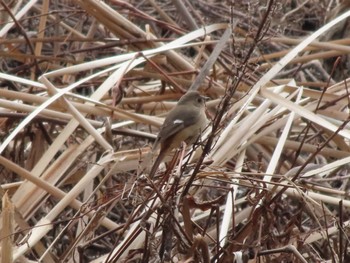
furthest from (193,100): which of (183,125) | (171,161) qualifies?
(171,161)

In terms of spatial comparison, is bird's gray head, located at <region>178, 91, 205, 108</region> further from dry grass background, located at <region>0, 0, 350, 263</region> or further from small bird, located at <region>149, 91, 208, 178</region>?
dry grass background, located at <region>0, 0, 350, 263</region>

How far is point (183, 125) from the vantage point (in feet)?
8.66

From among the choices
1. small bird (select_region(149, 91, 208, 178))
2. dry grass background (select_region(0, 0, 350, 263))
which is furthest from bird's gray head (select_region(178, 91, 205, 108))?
dry grass background (select_region(0, 0, 350, 263))

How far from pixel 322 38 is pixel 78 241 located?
2.78 m

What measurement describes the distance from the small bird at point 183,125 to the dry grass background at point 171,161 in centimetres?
7

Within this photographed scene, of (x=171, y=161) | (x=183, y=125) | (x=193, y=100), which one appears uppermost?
(x=193, y=100)

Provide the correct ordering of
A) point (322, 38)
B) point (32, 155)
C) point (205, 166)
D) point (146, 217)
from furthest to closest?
point (322, 38) < point (32, 155) < point (205, 166) < point (146, 217)

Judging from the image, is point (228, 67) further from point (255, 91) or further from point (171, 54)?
point (255, 91)

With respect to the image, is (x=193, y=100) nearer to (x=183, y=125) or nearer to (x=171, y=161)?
(x=183, y=125)

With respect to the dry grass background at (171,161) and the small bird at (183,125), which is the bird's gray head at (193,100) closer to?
the small bird at (183,125)

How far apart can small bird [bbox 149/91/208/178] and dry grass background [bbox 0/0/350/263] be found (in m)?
0.07

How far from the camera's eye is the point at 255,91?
272cm

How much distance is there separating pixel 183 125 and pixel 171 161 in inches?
18.6

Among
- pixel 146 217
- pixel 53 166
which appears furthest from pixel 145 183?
pixel 53 166
